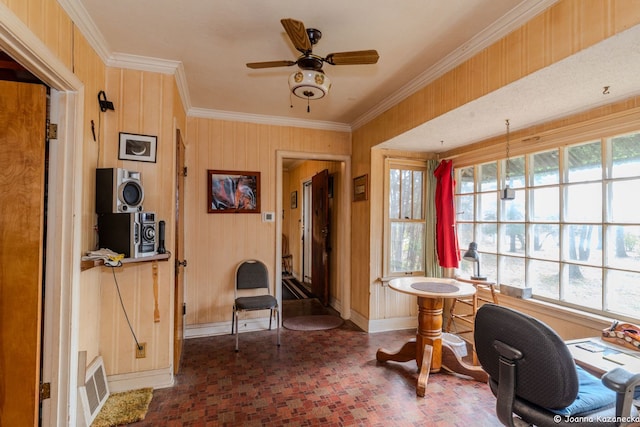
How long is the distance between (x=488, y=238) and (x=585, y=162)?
45.6 inches

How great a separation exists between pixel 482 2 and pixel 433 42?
1.40 feet

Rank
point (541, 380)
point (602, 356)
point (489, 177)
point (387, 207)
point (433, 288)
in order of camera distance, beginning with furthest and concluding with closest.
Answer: point (387, 207) < point (489, 177) < point (433, 288) < point (602, 356) < point (541, 380)

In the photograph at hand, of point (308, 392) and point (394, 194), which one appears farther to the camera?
point (394, 194)

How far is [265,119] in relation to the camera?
373 cm

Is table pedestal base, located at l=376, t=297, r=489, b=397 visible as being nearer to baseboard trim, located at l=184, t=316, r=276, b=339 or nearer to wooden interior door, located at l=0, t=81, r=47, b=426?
baseboard trim, located at l=184, t=316, r=276, b=339

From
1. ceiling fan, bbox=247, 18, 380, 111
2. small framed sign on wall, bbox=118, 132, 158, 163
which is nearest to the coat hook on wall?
small framed sign on wall, bbox=118, 132, 158, 163

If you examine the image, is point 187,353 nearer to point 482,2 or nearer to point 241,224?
point 241,224

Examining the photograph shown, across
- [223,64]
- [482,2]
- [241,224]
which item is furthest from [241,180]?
[482,2]

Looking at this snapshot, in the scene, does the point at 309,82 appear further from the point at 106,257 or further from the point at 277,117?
the point at 277,117

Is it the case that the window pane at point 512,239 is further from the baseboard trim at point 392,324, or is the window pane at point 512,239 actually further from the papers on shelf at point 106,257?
the papers on shelf at point 106,257

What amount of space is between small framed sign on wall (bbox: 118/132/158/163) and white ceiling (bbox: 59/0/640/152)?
22.6 inches

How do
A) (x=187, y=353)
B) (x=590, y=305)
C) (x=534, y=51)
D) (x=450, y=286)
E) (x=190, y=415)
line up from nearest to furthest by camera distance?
(x=534, y=51) → (x=190, y=415) → (x=590, y=305) → (x=450, y=286) → (x=187, y=353)

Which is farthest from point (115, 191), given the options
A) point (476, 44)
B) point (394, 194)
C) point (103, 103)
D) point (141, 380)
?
point (394, 194)

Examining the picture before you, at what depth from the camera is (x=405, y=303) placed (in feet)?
12.5
